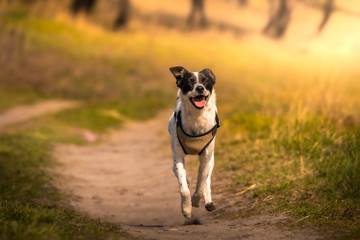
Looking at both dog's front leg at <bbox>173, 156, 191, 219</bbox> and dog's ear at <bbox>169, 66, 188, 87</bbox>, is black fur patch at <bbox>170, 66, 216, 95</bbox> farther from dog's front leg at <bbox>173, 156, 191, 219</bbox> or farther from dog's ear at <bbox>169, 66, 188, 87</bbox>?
dog's front leg at <bbox>173, 156, 191, 219</bbox>

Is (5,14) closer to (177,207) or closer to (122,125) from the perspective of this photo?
(122,125)

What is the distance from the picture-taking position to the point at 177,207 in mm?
7758

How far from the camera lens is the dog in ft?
19.4

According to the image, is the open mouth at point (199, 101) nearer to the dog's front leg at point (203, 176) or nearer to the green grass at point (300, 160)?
the dog's front leg at point (203, 176)

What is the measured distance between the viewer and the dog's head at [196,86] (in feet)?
18.7

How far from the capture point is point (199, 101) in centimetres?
583

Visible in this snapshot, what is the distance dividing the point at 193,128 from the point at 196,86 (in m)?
0.66

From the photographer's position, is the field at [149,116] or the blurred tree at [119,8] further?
the blurred tree at [119,8]

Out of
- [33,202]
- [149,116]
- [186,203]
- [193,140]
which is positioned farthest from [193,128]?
[149,116]

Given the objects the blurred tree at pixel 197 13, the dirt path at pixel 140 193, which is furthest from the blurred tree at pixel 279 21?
the dirt path at pixel 140 193

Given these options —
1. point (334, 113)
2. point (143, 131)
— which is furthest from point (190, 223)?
point (143, 131)

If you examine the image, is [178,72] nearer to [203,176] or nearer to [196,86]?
[196,86]

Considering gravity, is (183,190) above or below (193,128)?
below

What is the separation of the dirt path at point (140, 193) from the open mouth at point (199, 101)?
1495 mm
